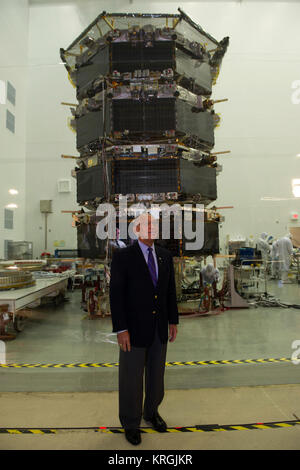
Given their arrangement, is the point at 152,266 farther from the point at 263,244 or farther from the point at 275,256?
the point at 275,256

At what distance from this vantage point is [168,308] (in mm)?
2824

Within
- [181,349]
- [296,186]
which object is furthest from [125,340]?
[296,186]

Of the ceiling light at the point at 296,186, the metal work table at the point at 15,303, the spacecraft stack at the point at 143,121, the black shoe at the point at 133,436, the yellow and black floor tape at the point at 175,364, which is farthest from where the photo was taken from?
the ceiling light at the point at 296,186

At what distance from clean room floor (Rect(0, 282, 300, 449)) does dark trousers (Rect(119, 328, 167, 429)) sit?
0.68 ft

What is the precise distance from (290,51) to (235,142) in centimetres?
406

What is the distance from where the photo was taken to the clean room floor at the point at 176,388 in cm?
252

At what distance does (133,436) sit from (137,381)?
42cm

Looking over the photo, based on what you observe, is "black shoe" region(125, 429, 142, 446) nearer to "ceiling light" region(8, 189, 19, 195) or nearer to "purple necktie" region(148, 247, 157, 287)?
"purple necktie" region(148, 247, 157, 287)

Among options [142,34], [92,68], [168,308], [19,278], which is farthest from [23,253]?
[168,308]

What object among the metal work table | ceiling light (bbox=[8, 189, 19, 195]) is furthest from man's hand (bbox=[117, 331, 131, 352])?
ceiling light (bbox=[8, 189, 19, 195])

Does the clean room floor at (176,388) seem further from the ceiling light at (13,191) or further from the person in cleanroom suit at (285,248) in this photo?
the ceiling light at (13,191)

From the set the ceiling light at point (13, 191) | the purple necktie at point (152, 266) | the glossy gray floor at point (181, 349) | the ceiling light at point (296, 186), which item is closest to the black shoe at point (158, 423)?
the glossy gray floor at point (181, 349)

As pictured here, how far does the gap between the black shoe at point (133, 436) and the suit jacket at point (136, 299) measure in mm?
705
